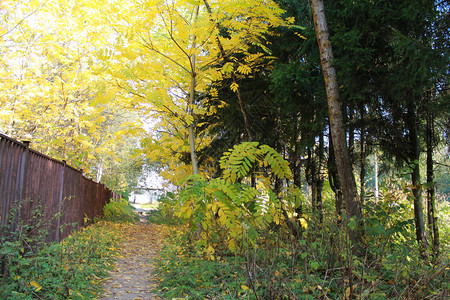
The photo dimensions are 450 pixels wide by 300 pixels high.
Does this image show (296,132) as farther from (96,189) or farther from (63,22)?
(96,189)

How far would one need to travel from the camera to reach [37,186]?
556cm

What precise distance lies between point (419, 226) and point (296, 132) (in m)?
3.11

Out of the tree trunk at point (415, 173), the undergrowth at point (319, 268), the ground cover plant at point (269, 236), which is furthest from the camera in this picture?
the tree trunk at point (415, 173)

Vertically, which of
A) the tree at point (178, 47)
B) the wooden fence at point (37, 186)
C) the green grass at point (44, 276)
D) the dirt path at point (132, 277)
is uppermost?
the tree at point (178, 47)

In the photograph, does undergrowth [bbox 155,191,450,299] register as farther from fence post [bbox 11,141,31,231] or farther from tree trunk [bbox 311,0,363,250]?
fence post [bbox 11,141,31,231]

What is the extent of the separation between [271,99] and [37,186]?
210 inches

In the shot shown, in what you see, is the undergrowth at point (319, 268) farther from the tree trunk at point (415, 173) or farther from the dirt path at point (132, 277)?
the tree trunk at point (415, 173)

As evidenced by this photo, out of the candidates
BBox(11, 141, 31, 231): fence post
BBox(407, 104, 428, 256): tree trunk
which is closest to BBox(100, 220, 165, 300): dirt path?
BBox(11, 141, 31, 231): fence post

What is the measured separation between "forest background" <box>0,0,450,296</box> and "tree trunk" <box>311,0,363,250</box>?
68 millimetres

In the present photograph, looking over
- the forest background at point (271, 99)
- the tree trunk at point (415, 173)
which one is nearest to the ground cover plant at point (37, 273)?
the forest background at point (271, 99)

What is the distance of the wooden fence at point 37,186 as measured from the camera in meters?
4.28

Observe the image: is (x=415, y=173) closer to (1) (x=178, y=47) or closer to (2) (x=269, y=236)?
(2) (x=269, y=236)

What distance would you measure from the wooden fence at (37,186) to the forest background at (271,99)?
1653mm

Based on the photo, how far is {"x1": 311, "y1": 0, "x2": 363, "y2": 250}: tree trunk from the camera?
450cm
